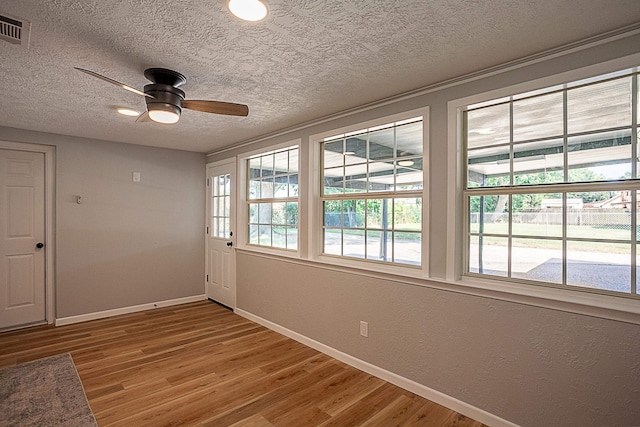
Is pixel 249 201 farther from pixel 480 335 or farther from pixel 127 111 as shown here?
pixel 480 335

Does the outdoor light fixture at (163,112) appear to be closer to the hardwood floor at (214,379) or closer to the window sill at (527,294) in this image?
the window sill at (527,294)

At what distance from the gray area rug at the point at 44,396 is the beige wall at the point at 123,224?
4.54 feet

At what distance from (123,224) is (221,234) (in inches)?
51.7

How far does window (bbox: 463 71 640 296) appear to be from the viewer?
181cm

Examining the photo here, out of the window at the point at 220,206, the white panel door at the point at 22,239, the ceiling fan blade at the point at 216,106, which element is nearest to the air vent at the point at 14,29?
the ceiling fan blade at the point at 216,106

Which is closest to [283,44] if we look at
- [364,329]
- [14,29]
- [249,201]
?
[14,29]

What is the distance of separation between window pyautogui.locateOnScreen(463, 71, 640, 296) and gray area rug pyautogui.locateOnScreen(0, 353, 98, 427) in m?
2.97

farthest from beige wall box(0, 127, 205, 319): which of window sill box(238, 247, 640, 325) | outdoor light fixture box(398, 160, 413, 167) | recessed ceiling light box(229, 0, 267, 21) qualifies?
recessed ceiling light box(229, 0, 267, 21)

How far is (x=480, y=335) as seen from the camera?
2.20 m

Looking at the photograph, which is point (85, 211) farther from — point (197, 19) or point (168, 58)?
point (197, 19)

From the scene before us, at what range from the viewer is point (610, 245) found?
6.04ft

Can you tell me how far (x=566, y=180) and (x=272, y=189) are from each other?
9.92 feet

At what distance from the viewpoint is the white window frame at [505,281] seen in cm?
175

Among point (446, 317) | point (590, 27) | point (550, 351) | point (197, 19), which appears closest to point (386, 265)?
point (446, 317)
